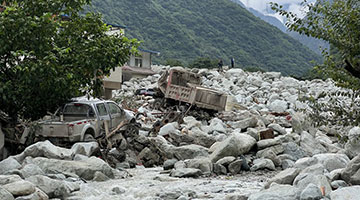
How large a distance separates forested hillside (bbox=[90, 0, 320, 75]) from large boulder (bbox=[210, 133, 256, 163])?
62787 mm

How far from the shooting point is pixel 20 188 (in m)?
7.57

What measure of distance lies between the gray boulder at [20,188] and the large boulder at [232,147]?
19.6 feet

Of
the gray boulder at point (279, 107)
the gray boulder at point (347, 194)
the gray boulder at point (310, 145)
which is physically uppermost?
the gray boulder at point (347, 194)

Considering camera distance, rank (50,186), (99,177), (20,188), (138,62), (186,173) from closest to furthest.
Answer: (20,188)
(50,186)
(99,177)
(186,173)
(138,62)

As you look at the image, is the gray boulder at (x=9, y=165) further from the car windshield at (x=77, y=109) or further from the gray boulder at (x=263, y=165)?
the gray boulder at (x=263, y=165)

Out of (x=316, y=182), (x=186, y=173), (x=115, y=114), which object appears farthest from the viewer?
(x=115, y=114)

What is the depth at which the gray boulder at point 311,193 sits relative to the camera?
6.64 meters

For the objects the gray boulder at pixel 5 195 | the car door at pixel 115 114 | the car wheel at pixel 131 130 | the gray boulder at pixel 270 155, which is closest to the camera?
the gray boulder at pixel 5 195

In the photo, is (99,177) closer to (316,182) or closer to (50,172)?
(50,172)

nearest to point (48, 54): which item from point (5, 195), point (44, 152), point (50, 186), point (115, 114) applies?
point (115, 114)

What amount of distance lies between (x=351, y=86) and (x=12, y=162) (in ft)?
24.5

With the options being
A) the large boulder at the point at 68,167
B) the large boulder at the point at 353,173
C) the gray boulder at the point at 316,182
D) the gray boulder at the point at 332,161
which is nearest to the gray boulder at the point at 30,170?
the large boulder at the point at 68,167

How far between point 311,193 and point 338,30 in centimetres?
275

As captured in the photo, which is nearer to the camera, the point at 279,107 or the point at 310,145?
the point at 310,145
